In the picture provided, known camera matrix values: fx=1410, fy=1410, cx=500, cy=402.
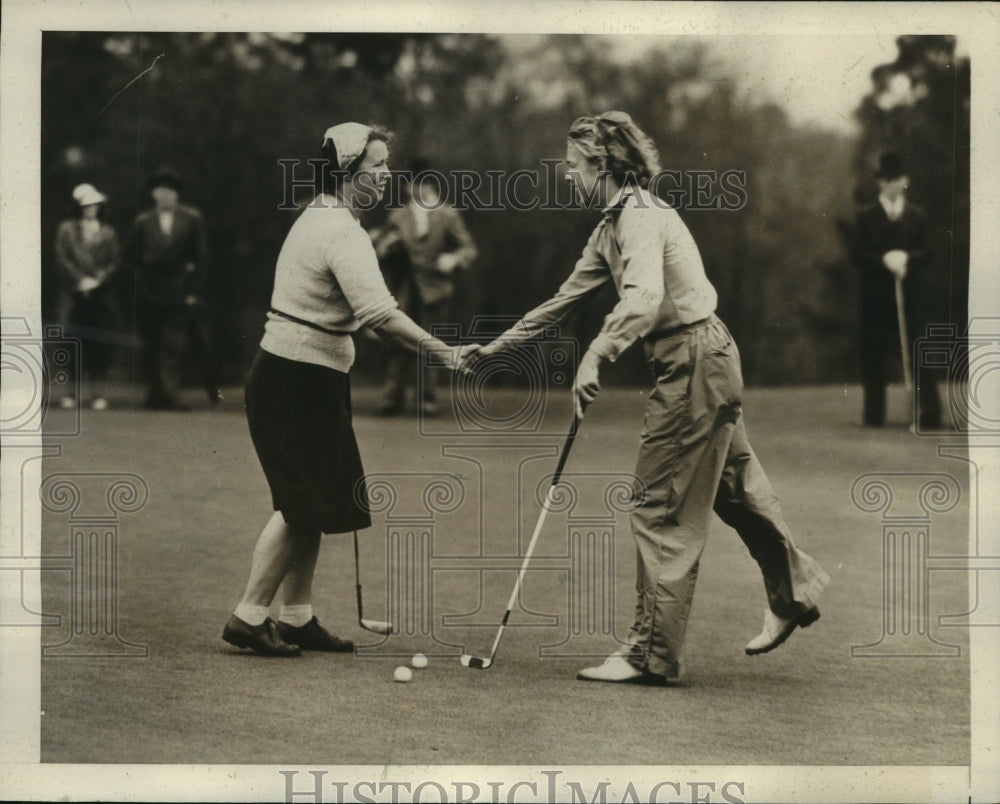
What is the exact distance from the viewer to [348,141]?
6203mm

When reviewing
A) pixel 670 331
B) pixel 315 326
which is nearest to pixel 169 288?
pixel 315 326

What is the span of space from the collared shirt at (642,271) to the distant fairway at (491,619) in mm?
380

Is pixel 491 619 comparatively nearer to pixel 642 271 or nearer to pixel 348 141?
pixel 642 271

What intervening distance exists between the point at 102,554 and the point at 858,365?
11.6ft

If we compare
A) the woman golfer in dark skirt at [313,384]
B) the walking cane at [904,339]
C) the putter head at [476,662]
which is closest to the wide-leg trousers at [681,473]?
the putter head at [476,662]

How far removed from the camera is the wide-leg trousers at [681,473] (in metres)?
5.88

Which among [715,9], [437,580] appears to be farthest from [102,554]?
[715,9]

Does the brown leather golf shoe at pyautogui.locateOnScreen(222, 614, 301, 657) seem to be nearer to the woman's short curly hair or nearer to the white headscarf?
the white headscarf

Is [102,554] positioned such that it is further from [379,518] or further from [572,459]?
[572,459]

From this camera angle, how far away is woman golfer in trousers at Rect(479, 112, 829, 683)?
5.87 meters

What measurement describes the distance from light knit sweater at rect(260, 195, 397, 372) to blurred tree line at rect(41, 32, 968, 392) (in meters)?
0.24

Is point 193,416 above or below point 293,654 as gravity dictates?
above

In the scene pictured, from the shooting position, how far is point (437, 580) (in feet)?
20.7

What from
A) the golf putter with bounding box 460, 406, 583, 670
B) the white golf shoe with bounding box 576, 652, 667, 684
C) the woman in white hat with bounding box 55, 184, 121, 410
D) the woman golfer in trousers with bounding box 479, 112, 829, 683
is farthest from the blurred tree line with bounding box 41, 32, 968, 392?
the white golf shoe with bounding box 576, 652, 667, 684
